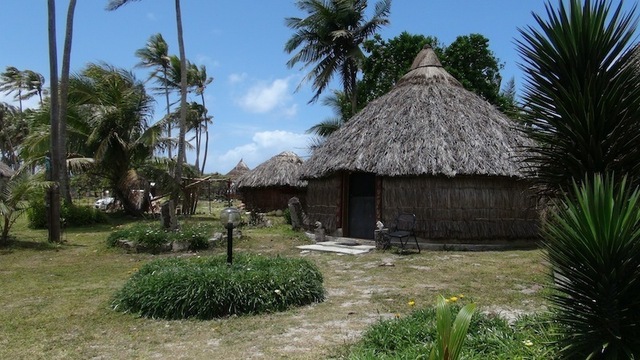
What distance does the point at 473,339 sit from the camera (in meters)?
4.42

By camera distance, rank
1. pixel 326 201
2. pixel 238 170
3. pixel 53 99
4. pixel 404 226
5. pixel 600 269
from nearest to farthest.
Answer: pixel 600 269 < pixel 404 226 < pixel 53 99 < pixel 326 201 < pixel 238 170

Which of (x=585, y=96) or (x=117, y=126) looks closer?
(x=585, y=96)

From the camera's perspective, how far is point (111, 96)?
23484 mm

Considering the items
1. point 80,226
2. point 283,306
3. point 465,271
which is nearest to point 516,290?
point 465,271

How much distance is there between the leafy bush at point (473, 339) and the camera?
3938 mm

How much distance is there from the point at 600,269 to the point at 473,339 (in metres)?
1.64

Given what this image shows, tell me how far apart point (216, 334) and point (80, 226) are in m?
15.7

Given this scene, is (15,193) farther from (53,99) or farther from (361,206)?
(361,206)

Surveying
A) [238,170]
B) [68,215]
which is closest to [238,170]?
[238,170]

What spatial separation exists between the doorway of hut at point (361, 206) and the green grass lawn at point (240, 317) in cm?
276

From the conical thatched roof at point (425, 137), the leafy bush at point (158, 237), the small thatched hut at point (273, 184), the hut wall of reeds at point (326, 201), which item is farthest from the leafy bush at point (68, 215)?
the conical thatched roof at point (425, 137)

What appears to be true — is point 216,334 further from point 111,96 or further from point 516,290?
point 111,96

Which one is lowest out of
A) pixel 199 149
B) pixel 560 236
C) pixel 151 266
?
pixel 151 266

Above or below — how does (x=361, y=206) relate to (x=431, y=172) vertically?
below
